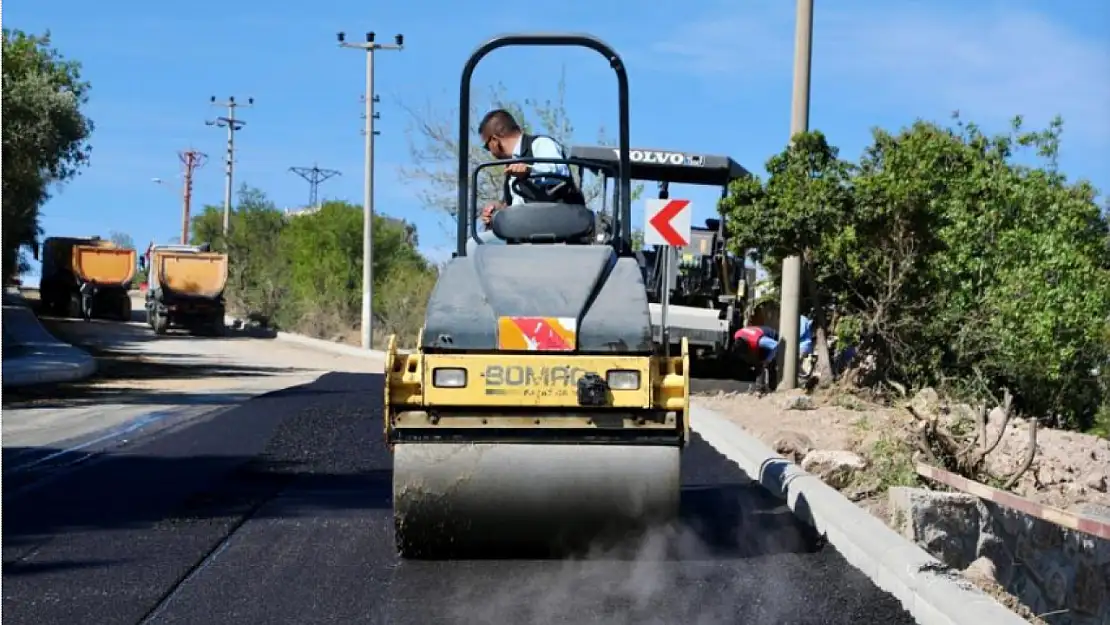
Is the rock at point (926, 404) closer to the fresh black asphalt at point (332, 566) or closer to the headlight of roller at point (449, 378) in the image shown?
the fresh black asphalt at point (332, 566)

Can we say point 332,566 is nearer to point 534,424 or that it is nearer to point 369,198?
point 534,424

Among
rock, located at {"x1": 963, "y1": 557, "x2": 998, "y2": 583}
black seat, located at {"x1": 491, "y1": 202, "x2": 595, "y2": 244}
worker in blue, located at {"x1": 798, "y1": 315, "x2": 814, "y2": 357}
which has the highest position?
black seat, located at {"x1": 491, "y1": 202, "x2": 595, "y2": 244}

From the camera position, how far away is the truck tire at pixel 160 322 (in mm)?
39188

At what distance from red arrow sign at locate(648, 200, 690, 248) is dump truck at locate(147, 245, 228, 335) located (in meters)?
26.9

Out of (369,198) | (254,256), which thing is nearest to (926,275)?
(369,198)

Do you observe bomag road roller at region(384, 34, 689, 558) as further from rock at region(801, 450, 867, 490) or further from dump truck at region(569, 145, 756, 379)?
dump truck at region(569, 145, 756, 379)

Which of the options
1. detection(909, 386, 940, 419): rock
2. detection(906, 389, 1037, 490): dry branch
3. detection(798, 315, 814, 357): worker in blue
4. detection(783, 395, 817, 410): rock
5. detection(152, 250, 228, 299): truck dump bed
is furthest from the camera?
detection(152, 250, 228, 299): truck dump bed

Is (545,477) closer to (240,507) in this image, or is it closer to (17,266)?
(240,507)

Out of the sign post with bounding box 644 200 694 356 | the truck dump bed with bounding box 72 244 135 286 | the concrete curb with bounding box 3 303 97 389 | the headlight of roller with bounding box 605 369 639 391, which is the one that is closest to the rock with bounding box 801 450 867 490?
the headlight of roller with bounding box 605 369 639 391

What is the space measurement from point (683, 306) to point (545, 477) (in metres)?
13.3

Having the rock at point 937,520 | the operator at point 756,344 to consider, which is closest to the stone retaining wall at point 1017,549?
the rock at point 937,520

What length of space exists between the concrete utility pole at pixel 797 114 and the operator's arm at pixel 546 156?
8.24 meters

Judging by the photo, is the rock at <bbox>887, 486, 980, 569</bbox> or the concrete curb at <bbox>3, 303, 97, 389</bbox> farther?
the concrete curb at <bbox>3, 303, 97, 389</bbox>

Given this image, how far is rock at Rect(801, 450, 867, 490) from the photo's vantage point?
9.48 metres
